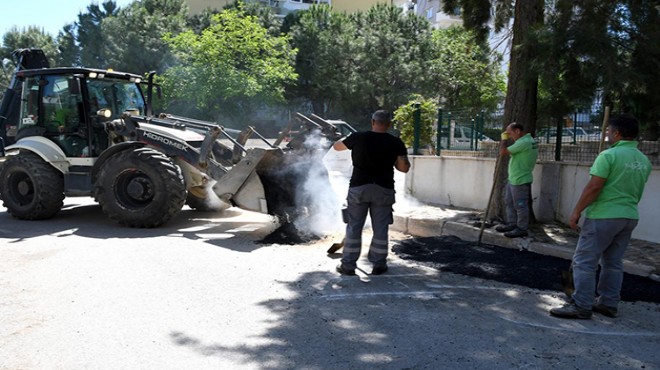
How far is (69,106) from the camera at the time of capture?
9547mm

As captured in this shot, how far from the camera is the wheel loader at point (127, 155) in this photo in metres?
8.23

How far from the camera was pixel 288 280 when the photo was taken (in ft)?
19.5

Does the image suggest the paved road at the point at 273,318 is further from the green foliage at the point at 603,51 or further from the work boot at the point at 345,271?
the green foliage at the point at 603,51

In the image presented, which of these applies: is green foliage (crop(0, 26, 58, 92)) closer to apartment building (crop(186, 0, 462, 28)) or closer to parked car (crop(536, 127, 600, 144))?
apartment building (crop(186, 0, 462, 28))

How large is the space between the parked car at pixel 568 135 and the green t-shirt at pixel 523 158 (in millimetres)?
1246

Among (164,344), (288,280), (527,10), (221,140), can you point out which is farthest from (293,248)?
(527,10)

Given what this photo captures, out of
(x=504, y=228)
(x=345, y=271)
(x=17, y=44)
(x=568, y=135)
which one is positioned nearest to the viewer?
(x=345, y=271)

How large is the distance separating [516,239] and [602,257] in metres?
2.74

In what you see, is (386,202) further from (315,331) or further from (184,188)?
(184,188)

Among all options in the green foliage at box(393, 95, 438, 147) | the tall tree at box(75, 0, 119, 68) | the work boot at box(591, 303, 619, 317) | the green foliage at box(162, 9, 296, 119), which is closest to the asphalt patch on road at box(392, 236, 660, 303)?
the work boot at box(591, 303, 619, 317)

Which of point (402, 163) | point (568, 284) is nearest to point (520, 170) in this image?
point (402, 163)

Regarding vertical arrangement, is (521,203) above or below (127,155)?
below

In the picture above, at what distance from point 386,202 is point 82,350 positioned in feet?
10.9

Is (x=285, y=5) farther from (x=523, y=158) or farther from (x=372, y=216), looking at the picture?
(x=372, y=216)
